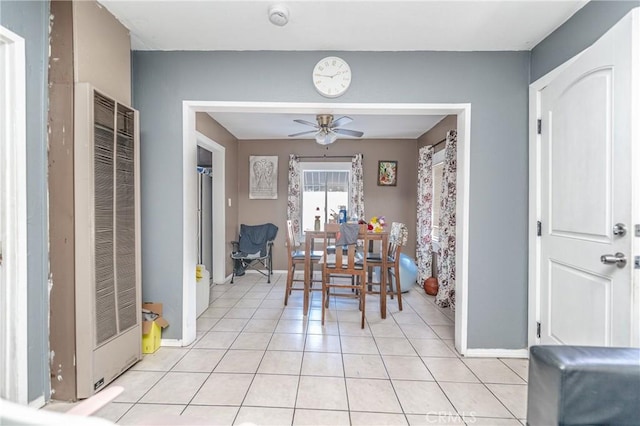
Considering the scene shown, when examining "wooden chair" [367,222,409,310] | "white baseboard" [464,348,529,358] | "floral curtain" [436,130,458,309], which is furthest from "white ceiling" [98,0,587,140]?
"white baseboard" [464,348,529,358]

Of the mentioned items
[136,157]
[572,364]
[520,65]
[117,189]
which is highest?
[520,65]

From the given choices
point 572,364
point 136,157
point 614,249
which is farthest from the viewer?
point 136,157

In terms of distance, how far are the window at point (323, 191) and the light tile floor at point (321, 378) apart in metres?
2.55

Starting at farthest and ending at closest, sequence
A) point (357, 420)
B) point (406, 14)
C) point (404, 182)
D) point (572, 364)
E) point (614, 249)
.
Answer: point (404, 182) → point (406, 14) → point (357, 420) → point (614, 249) → point (572, 364)

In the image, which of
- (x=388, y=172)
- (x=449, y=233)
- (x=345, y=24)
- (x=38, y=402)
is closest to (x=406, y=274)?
(x=449, y=233)

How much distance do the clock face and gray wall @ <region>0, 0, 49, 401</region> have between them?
1659 mm

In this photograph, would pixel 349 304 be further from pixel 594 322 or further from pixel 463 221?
pixel 594 322

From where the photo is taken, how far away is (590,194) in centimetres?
166

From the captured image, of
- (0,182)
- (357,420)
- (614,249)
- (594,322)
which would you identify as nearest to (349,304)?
(357,420)

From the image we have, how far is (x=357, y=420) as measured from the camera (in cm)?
162

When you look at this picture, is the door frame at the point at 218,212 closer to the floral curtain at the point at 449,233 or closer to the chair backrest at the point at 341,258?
the chair backrest at the point at 341,258

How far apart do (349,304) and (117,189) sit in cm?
264

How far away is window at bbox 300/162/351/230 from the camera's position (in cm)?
531

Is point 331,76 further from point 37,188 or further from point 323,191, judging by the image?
point 323,191
